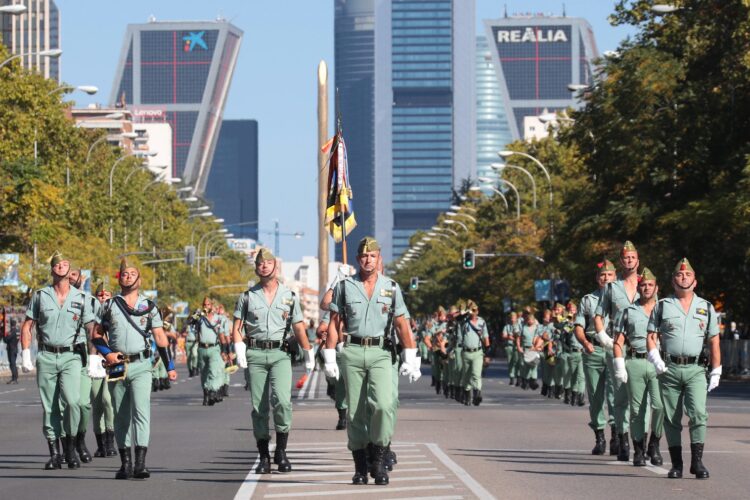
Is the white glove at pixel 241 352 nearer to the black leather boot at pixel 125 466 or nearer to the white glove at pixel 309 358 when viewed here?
the white glove at pixel 309 358

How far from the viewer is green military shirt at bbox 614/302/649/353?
17297 mm

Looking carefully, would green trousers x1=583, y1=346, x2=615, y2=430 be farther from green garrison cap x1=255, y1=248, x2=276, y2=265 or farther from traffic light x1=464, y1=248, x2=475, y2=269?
traffic light x1=464, y1=248, x2=475, y2=269

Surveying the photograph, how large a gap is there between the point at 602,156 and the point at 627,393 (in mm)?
37495

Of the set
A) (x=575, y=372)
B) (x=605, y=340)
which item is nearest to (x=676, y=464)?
(x=605, y=340)

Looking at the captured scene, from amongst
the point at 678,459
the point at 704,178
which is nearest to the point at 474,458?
the point at 678,459

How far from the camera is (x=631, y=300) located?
18.0 metres

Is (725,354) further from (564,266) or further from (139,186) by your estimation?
(139,186)

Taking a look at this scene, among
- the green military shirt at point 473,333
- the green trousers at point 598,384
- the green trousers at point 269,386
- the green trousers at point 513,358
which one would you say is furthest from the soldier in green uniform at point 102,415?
the green trousers at point 513,358

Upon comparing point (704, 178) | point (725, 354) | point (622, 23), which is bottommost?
point (725, 354)

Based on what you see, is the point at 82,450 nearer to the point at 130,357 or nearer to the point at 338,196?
the point at 130,357

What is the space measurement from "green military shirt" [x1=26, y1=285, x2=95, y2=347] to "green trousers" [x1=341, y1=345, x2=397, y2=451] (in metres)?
3.15

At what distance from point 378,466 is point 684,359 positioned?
115 inches

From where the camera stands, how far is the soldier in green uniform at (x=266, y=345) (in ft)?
52.5

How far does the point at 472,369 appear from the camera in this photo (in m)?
32.9
